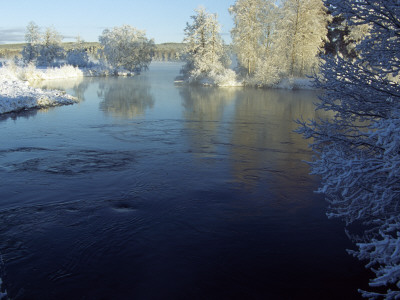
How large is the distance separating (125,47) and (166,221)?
6685 centimetres


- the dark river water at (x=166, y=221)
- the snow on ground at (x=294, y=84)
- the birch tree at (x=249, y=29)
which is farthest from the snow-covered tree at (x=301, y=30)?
the dark river water at (x=166, y=221)

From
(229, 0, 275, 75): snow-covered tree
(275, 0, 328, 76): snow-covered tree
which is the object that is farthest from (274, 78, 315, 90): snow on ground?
(229, 0, 275, 75): snow-covered tree

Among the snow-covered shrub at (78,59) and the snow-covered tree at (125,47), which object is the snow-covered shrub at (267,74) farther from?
the snow-covered shrub at (78,59)

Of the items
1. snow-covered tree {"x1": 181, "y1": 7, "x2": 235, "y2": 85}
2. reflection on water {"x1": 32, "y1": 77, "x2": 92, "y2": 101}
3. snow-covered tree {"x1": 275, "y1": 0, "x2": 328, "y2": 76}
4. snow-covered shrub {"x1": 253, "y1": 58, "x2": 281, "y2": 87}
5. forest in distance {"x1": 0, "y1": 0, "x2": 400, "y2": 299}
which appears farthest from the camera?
snow-covered tree {"x1": 181, "y1": 7, "x2": 235, "y2": 85}

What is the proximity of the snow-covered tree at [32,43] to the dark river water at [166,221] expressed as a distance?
6535cm

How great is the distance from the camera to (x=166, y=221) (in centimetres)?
798

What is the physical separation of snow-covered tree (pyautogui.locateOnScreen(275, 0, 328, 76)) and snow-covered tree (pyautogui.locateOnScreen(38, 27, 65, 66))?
167ft

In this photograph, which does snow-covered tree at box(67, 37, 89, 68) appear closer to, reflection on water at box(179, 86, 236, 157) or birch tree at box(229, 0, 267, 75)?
birch tree at box(229, 0, 267, 75)

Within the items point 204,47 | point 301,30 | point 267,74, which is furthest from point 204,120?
point 204,47

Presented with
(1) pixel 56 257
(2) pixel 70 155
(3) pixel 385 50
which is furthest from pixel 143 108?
(3) pixel 385 50

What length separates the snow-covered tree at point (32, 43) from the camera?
7200cm

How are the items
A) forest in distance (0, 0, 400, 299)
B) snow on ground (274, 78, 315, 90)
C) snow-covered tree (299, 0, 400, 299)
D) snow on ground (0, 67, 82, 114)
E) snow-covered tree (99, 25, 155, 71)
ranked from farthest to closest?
snow-covered tree (99, 25, 155, 71), snow on ground (274, 78, 315, 90), snow on ground (0, 67, 82, 114), forest in distance (0, 0, 400, 299), snow-covered tree (299, 0, 400, 299)

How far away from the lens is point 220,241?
7203mm

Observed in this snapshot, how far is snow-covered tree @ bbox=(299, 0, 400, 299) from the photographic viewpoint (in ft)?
13.3
